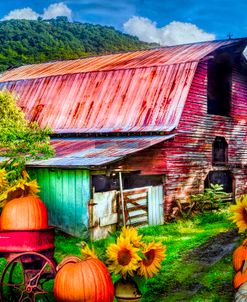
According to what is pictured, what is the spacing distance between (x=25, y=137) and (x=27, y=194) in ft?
10.3

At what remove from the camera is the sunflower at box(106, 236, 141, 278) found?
657 centimetres

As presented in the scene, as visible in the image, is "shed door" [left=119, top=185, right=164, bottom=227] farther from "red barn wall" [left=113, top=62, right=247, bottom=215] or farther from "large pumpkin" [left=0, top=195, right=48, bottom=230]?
"large pumpkin" [left=0, top=195, right=48, bottom=230]

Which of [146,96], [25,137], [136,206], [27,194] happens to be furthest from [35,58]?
[27,194]

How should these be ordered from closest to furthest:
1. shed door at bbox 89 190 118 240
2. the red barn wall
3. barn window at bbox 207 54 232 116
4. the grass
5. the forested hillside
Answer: the grass → shed door at bbox 89 190 118 240 → the red barn wall → barn window at bbox 207 54 232 116 → the forested hillside

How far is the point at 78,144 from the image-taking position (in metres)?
18.5

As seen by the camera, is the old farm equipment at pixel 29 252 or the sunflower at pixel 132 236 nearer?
the sunflower at pixel 132 236

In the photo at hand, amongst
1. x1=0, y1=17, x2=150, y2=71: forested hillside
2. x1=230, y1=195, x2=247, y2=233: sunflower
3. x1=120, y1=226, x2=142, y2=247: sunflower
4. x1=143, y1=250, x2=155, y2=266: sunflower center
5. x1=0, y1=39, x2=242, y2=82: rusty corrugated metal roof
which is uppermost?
x1=0, y1=17, x2=150, y2=71: forested hillside

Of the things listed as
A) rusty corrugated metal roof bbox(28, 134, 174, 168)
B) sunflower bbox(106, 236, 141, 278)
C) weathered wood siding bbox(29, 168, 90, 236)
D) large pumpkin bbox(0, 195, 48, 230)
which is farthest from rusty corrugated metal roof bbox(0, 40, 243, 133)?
sunflower bbox(106, 236, 141, 278)

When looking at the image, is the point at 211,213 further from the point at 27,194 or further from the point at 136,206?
the point at 27,194

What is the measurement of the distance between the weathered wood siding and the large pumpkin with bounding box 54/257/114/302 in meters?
7.69

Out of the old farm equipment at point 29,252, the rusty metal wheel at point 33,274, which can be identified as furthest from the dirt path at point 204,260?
the old farm equipment at point 29,252

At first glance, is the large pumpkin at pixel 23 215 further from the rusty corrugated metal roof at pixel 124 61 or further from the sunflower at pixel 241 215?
the rusty corrugated metal roof at pixel 124 61

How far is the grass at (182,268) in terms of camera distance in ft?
29.2

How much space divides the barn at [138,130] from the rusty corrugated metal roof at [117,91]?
5 centimetres
